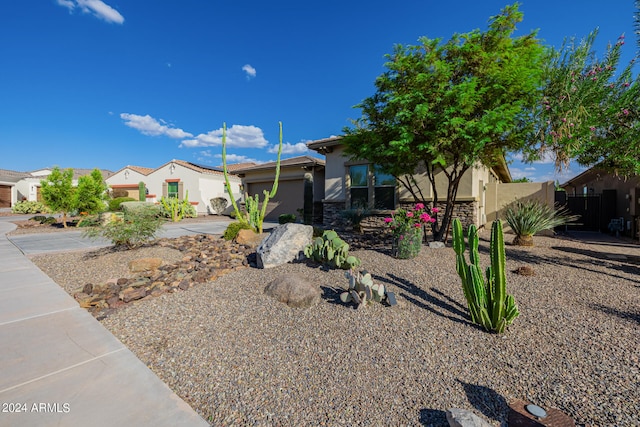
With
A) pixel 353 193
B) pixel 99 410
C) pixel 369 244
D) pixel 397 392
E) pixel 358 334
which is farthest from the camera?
pixel 353 193

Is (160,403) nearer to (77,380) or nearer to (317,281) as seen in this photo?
(77,380)

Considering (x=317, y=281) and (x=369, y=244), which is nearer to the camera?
(x=317, y=281)

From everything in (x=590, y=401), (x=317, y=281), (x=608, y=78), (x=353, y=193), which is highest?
(x=608, y=78)

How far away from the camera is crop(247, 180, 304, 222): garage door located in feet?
54.7

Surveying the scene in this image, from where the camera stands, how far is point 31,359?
272 centimetres

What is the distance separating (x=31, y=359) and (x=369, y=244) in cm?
662

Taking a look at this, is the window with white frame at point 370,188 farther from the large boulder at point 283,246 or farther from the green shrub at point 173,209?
the green shrub at point 173,209

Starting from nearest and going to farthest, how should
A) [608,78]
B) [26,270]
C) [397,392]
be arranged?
[397,392] < [608,78] < [26,270]

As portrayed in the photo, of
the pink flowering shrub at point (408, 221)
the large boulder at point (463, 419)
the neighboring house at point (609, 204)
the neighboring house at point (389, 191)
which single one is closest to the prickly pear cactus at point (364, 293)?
the large boulder at point (463, 419)

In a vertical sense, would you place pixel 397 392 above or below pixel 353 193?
below

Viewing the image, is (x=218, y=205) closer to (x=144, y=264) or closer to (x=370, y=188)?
(x=370, y=188)

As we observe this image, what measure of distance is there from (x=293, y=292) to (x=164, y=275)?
2907 millimetres

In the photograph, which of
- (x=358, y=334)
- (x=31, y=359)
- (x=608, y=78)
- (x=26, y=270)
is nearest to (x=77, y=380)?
(x=31, y=359)

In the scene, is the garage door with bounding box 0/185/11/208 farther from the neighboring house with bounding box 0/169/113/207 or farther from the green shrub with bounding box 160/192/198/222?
the green shrub with bounding box 160/192/198/222
